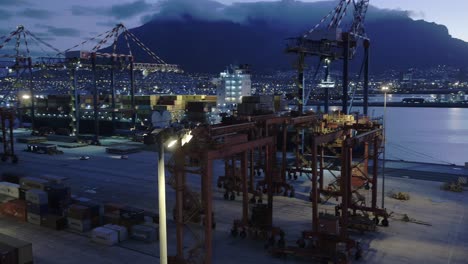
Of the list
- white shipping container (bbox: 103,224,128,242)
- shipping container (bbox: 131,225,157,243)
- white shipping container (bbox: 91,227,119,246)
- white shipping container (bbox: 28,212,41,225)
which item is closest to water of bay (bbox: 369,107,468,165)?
shipping container (bbox: 131,225,157,243)

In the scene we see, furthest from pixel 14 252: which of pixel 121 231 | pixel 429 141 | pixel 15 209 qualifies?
pixel 429 141

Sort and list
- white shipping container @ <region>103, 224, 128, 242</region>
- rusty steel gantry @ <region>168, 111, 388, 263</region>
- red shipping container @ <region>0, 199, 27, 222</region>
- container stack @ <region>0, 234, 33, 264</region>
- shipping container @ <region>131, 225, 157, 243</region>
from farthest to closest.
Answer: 1. red shipping container @ <region>0, 199, 27, 222</region>
2. white shipping container @ <region>103, 224, 128, 242</region>
3. shipping container @ <region>131, 225, 157, 243</region>
4. container stack @ <region>0, 234, 33, 264</region>
5. rusty steel gantry @ <region>168, 111, 388, 263</region>

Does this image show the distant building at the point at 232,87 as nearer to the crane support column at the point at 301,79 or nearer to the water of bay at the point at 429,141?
the crane support column at the point at 301,79

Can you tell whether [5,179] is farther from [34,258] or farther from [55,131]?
[55,131]

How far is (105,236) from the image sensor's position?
1992cm

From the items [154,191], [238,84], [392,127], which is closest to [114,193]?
[154,191]

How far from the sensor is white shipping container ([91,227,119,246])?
65.2 ft

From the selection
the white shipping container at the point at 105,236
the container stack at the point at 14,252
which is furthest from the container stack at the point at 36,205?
the container stack at the point at 14,252

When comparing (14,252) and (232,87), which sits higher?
(232,87)

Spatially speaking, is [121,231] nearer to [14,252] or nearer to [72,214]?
[72,214]

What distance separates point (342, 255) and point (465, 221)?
37.6ft

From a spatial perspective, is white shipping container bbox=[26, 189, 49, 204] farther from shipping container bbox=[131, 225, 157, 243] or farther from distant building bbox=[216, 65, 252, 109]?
distant building bbox=[216, 65, 252, 109]

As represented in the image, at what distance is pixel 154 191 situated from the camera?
31109 mm

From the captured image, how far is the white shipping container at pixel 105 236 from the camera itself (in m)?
19.9
